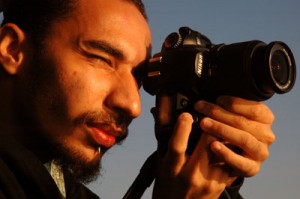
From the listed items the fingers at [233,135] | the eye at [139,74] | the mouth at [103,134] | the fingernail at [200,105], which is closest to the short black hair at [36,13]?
the eye at [139,74]

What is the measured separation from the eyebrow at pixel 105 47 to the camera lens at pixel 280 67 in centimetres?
78

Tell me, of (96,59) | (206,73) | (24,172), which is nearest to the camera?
(24,172)

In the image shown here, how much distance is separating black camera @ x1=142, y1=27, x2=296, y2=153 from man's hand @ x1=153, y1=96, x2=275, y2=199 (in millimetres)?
67

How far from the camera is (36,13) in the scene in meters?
2.34

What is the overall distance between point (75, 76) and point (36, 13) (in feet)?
2.00

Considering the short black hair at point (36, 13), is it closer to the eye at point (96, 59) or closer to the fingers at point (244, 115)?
the eye at point (96, 59)

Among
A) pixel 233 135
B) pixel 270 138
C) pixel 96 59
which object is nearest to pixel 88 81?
pixel 96 59

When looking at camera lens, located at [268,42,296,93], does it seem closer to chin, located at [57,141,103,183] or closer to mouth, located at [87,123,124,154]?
mouth, located at [87,123,124,154]

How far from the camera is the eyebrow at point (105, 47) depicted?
2.03 m

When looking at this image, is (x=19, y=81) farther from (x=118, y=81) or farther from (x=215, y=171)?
(x=215, y=171)

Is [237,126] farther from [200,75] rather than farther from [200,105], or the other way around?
[200,75]

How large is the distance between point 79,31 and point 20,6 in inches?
22.6

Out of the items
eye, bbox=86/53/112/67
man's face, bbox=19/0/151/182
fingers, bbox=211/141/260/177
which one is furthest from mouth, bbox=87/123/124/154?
fingers, bbox=211/141/260/177

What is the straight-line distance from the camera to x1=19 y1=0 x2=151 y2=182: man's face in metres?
1.95
